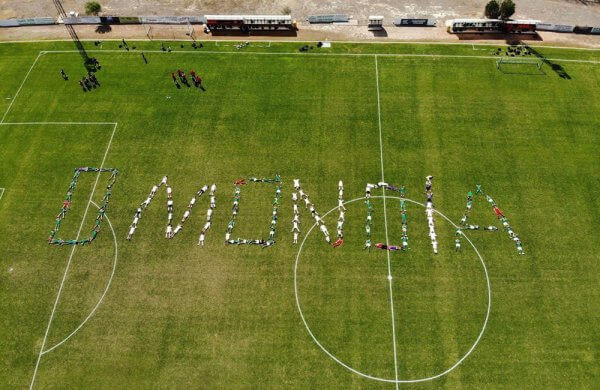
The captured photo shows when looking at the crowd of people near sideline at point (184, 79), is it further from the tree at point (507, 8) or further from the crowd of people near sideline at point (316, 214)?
the tree at point (507, 8)

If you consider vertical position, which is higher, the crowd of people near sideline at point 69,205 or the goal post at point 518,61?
the goal post at point 518,61

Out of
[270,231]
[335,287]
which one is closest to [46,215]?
[270,231]

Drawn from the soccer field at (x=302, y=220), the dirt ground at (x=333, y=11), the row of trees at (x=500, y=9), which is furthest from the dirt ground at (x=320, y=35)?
the row of trees at (x=500, y=9)

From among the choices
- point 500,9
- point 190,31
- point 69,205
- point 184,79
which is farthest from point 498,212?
point 190,31

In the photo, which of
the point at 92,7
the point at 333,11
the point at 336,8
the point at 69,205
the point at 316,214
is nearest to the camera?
the point at 316,214

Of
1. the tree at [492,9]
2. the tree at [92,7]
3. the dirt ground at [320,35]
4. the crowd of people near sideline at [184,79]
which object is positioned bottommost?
the crowd of people near sideline at [184,79]

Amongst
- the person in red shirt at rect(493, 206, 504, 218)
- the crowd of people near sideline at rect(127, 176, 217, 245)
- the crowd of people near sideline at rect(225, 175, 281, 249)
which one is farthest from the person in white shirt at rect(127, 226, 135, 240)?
the person in red shirt at rect(493, 206, 504, 218)

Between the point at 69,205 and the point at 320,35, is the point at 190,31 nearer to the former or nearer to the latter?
the point at 320,35
